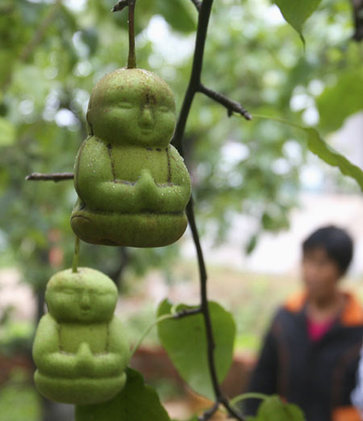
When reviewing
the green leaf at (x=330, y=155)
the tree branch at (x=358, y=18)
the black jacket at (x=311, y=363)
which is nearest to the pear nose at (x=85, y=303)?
the green leaf at (x=330, y=155)

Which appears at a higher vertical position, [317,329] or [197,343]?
[197,343]

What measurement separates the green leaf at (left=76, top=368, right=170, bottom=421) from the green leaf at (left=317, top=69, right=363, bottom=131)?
1.29ft

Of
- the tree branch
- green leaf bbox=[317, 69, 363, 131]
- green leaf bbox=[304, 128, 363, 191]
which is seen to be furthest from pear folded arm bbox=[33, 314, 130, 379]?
the tree branch

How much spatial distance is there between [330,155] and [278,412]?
0.87 feet

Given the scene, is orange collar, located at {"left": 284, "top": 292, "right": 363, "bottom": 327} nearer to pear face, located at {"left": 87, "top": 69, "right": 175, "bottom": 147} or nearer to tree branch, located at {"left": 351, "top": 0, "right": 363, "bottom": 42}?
tree branch, located at {"left": 351, "top": 0, "right": 363, "bottom": 42}

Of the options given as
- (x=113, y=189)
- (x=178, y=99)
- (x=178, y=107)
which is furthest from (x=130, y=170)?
(x=178, y=99)

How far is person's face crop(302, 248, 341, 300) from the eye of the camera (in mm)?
1878

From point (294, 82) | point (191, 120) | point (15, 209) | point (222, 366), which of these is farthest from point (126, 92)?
point (191, 120)

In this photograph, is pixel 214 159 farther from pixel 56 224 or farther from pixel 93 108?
pixel 93 108

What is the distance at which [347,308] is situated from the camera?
189 centimetres

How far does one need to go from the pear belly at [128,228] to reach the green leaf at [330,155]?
17 cm

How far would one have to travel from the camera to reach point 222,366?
0.64 m

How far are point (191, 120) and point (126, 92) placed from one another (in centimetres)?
187

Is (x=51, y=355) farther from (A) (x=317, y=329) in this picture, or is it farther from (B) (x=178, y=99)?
(B) (x=178, y=99)
